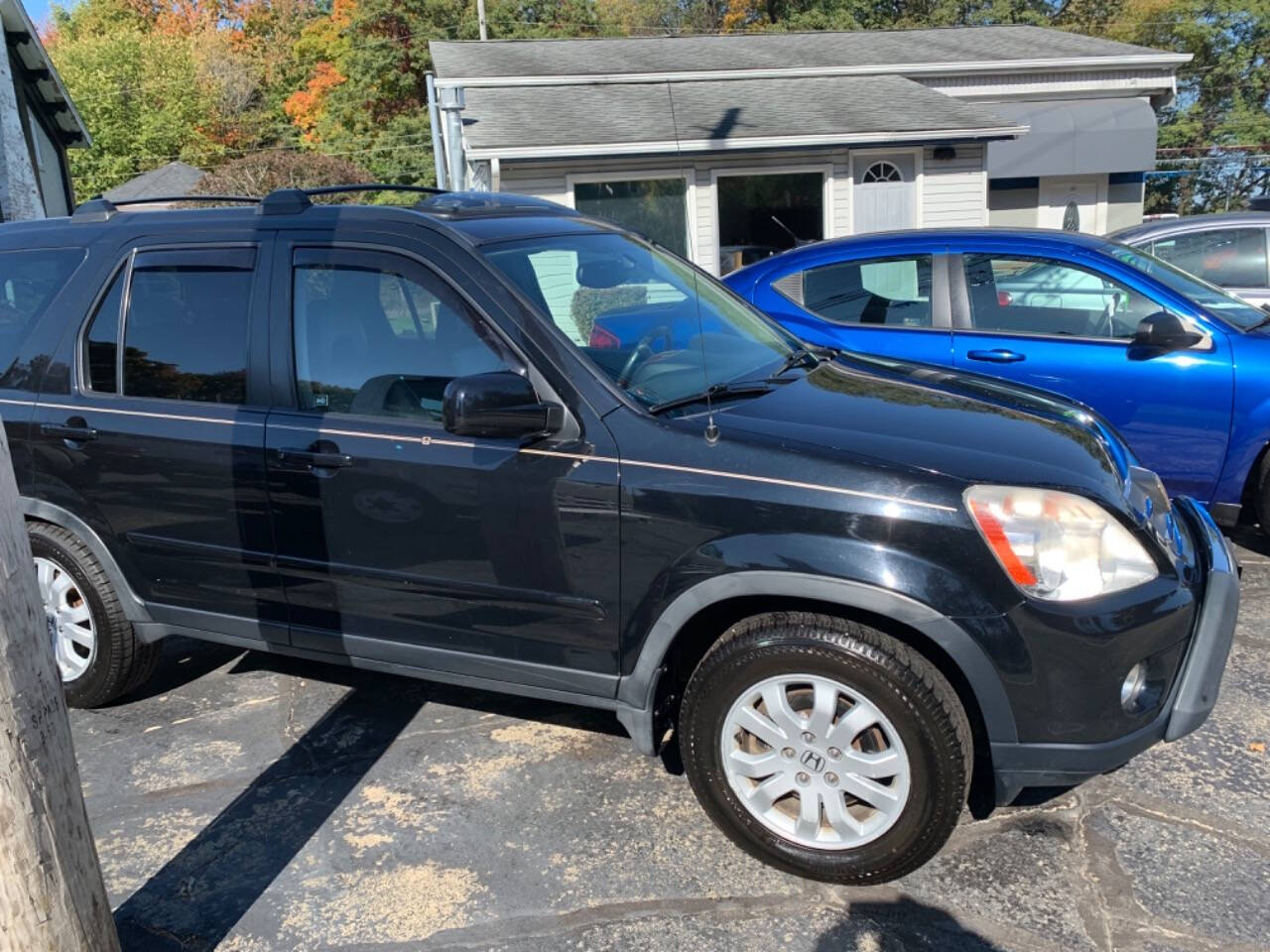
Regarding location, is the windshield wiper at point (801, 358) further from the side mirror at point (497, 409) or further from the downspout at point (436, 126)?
the downspout at point (436, 126)

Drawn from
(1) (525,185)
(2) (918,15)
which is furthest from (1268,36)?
(1) (525,185)

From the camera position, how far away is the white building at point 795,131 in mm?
14391

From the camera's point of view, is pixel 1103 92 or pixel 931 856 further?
pixel 1103 92

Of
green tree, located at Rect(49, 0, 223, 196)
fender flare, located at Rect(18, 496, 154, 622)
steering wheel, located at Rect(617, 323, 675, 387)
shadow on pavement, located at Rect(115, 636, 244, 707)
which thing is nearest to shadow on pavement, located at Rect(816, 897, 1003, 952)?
steering wheel, located at Rect(617, 323, 675, 387)

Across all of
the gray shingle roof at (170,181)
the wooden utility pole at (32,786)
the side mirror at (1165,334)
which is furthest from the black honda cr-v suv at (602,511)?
the gray shingle roof at (170,181)

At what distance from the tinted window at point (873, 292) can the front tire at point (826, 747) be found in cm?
328

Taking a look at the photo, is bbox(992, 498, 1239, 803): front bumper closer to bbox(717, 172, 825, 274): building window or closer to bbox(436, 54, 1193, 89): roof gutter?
bbox(717, 172, 825, 274): building window

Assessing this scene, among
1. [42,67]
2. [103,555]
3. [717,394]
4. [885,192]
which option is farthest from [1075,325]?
[42,67]

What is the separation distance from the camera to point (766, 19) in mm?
41406

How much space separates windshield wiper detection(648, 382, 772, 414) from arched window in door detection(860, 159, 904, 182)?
1321 centimetres

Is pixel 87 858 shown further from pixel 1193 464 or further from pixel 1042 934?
pixel 1193 464

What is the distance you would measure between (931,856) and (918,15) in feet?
145

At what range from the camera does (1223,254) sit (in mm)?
7766

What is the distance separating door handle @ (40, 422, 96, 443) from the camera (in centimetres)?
376
